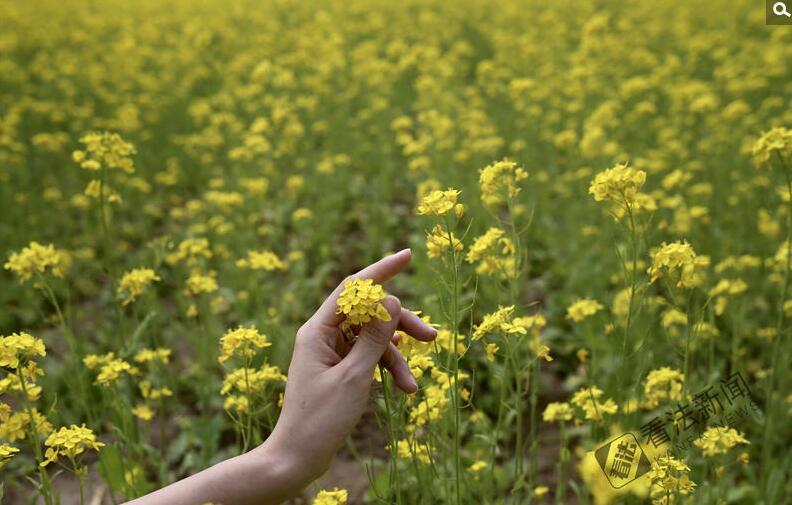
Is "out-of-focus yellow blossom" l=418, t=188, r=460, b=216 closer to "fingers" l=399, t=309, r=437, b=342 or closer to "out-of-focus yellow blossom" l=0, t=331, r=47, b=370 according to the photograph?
"fingers" l=399, t=309, r=437, b=342

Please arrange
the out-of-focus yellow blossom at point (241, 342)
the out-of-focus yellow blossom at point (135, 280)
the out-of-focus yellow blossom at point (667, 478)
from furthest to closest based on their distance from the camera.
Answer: the out-of-focus yellow blossom at point (135, 280)
the out-of-focus yellow blossom at point (241, 342)
the out-of-focus yellow blossom at point (667, 478)

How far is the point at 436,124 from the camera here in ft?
18.4

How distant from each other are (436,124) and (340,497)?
3.84m

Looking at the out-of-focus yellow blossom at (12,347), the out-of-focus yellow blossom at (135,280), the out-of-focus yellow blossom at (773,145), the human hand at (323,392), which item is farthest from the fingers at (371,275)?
the out-of-focus yellow blossom at (773,145)

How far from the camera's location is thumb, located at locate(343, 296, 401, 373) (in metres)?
1.72

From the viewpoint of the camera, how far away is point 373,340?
5.73ft

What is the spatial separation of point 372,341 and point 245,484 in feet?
1.35

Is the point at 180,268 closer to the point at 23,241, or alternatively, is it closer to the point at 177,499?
the point at 23,241

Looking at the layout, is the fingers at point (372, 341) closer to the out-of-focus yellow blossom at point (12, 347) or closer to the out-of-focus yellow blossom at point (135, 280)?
the out-of-focus yellow blossom at point (12, 347)

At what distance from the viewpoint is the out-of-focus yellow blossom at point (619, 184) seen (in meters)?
2.32

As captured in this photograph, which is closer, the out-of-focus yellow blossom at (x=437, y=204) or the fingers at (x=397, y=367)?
the fingers at (x=397, y=367)

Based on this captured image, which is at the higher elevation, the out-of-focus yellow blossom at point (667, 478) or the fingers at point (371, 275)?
the fingers at point (371, 275)

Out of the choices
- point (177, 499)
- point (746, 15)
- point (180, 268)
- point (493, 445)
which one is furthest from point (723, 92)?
point (177, 499)

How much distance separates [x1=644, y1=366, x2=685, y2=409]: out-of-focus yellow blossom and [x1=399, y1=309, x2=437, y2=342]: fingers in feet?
3.08
